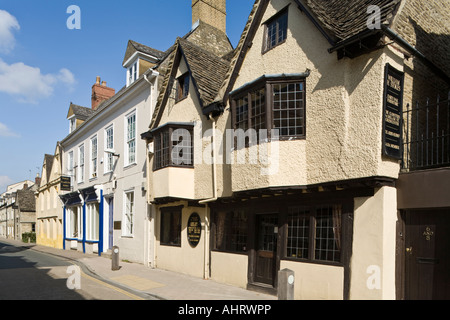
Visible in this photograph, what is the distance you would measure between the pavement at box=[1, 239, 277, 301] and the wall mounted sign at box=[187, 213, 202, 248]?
4.04 ft

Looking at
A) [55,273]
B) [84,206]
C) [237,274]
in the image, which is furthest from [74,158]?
[237,274]

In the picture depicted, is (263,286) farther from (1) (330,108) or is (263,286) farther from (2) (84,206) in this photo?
(2) (84,206)

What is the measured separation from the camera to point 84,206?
2203 centimetres

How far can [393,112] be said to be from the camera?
7.41 metres

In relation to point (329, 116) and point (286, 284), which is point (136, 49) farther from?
point (286, 284)

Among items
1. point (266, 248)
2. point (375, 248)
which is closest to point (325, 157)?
point (375, 248)

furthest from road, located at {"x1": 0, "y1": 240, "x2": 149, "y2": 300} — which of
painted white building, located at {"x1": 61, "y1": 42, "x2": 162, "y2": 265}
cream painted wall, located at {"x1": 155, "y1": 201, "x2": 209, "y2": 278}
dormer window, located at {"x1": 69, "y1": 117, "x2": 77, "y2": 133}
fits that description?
dormer window, located at {"x1": 69, "y1": 117, "x2": 77, "y2": 133}

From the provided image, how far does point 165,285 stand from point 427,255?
7005 mm

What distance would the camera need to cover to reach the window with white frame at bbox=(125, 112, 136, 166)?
55.6 feet

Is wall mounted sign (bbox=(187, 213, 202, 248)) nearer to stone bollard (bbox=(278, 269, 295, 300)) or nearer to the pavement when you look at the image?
the pavement

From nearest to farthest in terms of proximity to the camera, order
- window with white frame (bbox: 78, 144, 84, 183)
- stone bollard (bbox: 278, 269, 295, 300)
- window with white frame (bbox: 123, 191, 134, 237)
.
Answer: stone bollard (bbox: 278, 269, 295, 300)
window with white frame (bbox: 123, 191, 134, 237)
window with white frame (bbox: 78, 144, 84, 183)

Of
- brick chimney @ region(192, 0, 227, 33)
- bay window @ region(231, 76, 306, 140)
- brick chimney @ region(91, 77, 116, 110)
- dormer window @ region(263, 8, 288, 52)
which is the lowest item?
bay window @ region(231, 76, 306, 140)

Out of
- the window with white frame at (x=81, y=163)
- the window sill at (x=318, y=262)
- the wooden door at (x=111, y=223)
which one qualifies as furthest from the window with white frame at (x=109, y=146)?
the window sill at (x=318, y=262)
